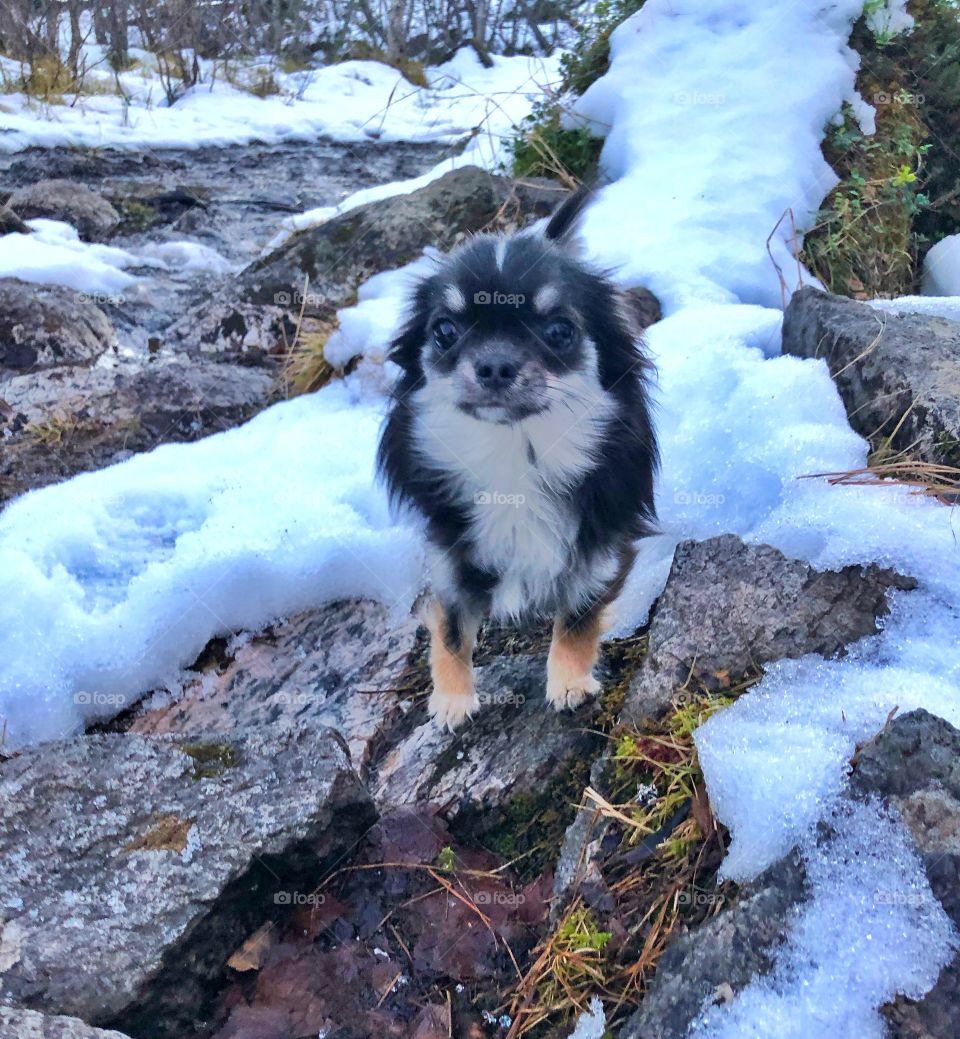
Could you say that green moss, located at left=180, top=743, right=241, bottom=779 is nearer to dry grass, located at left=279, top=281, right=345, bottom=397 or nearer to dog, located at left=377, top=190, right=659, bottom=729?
dog, located at left=377, top=190, right=659, bottom=729

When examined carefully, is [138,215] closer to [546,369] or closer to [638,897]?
[546,369]

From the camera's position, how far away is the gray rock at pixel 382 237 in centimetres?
530

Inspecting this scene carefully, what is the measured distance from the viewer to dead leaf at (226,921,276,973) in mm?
1994

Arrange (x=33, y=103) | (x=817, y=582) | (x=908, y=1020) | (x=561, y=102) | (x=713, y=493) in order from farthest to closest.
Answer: (x=33, y=103) < (x=561, y=102) < (x=713, y=493) < (x=817, y=582) < (x=908, y=1020)

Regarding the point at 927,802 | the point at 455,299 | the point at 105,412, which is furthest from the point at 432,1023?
the point at 105,412

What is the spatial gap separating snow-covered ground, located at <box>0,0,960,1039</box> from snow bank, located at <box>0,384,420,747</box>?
11mm

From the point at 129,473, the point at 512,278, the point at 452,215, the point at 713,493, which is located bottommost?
the point at 129,473

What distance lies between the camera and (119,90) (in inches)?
392

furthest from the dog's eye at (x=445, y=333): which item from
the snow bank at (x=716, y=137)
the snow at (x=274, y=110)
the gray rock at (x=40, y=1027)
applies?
the snow at (x=274, y=110)

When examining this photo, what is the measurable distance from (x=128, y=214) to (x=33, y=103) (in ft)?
11.5

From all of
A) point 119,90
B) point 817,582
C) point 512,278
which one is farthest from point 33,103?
point 817,582

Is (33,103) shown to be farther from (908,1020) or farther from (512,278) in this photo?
(908,1020)

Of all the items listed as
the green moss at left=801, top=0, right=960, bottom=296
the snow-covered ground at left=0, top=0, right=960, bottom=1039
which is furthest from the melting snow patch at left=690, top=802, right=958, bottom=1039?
the green moss at left=801, top=0, right=960, bottom=296

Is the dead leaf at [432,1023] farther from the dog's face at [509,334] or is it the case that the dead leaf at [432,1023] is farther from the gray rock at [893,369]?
the gray rock at [893,369]
